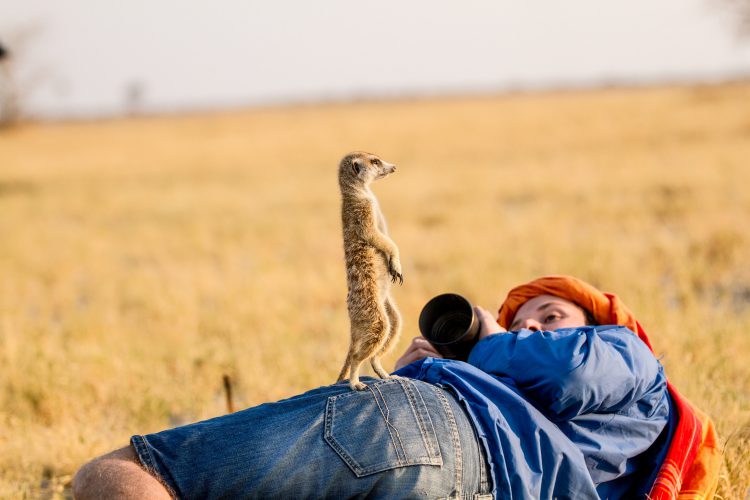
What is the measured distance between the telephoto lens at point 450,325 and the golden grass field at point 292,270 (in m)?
1.20

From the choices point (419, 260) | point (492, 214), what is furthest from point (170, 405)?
point (492, 214)

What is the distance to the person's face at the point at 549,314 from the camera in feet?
10.6

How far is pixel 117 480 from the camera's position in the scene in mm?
2354

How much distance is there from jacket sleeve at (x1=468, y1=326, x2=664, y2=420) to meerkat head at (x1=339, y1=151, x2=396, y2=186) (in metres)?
0.84

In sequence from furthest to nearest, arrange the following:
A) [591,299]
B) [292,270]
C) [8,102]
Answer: [8,102], [292,270], [591,299]

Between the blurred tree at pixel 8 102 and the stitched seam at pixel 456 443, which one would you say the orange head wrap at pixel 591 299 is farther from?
the blurred tree at pixel 8 102

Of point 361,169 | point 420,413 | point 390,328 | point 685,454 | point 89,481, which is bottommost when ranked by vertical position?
point 685,454

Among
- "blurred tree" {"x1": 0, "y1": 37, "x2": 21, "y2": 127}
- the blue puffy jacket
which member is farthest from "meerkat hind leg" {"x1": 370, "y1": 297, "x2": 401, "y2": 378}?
"blurred tree" {"x1": 0, "y1": 37, "x2": 21, "y2": 127}

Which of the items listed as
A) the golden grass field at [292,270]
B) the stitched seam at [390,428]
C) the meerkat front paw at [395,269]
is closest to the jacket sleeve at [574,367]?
the stitched seam at [390,428]

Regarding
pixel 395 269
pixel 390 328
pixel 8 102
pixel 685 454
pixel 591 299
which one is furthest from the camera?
pixel 8 102

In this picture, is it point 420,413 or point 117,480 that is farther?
point 420,413

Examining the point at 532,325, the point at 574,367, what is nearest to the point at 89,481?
the point at 574,367

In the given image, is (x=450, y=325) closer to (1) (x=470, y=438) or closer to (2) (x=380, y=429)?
(1) (x=470, y=438)

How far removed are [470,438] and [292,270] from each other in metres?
6.16
